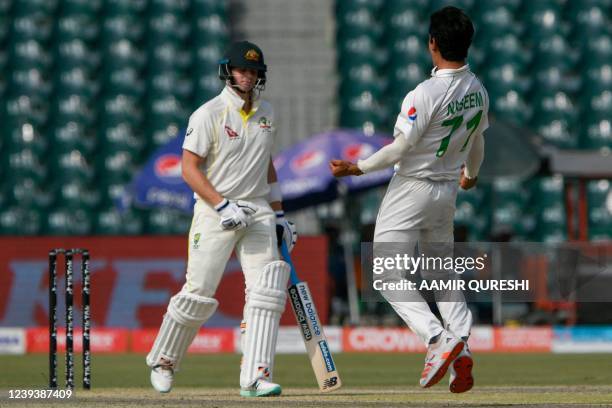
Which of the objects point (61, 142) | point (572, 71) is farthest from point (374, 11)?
point (61, 142)

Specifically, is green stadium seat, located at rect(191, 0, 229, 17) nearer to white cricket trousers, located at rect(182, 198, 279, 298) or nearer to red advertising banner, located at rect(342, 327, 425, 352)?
red advertising banner, located at rect(342, 327, 425, 352)

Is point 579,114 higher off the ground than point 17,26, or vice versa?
point 17,26

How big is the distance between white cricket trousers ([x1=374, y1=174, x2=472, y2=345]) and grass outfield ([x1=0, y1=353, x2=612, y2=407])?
365 mm

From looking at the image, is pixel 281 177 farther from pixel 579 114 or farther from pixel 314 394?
pixel 314 394

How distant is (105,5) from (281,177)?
7.86 metres

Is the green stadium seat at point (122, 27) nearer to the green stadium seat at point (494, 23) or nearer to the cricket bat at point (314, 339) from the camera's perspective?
the green stadium seat at point (494, 23)

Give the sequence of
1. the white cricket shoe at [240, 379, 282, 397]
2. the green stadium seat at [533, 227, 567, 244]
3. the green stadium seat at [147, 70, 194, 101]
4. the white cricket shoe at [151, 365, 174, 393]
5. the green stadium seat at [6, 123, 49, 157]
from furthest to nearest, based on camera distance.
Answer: the green stadium seat at [147, 70, 194, 101]
the green stadium seat at [6, 123, 49, 157]
the green stadium seat at [533, 227, 567, 244]
the white cricket shoe at [151, 365, 174, 393]
the white cricket shoe at [240, 379, 282, 397]

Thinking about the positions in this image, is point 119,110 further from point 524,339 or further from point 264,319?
point 264,319

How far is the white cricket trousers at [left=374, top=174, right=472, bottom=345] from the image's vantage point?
5.66 m

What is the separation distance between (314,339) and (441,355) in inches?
47.1

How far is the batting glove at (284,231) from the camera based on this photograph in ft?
21.5

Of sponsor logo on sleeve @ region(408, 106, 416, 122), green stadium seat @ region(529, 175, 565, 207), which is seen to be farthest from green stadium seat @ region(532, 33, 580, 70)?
sponsor logo on sleeve @ region(408, 106, 416, 122)

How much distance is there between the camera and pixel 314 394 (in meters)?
6.46

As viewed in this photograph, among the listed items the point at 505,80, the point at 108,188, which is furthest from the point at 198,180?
the point at 505,80
